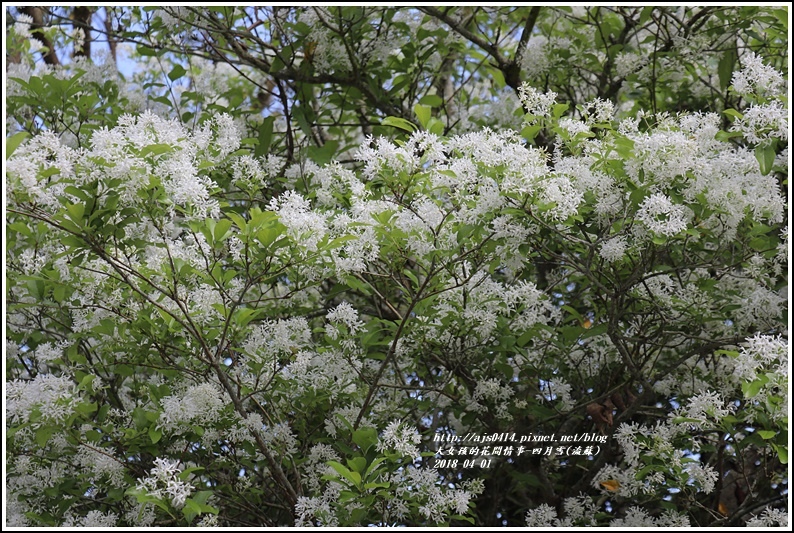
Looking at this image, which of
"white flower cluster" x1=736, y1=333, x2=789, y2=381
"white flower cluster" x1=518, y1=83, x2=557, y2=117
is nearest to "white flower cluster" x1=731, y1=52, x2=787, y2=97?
"white flower cluster" x1=518, y1=83, x2=557, y2=117

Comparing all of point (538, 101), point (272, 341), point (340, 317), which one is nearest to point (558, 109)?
point (538, 101)

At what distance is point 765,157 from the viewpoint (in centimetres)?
272

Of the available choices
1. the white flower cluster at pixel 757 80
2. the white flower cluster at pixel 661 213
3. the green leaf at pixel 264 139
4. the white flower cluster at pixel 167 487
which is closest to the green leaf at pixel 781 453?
the white flower cluster at pixel 661 213

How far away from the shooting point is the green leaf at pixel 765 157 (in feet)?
8.83

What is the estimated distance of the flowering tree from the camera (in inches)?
106

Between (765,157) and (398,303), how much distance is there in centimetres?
210

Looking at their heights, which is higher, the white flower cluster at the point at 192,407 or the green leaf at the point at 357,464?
the white flower cluster at the point at 192,407

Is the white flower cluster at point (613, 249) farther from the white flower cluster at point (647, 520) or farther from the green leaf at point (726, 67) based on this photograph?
the green leaf at point (726, 67)

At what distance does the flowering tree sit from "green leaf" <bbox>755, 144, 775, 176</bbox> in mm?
15

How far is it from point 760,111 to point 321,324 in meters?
2.37

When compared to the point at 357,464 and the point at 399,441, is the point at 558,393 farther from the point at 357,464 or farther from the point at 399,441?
the point at 357,464

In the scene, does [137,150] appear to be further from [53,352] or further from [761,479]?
[761,479]

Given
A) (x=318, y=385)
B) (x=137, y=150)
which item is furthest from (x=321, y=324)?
(x=137, y=150)

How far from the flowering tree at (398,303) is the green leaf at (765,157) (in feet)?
0.05
